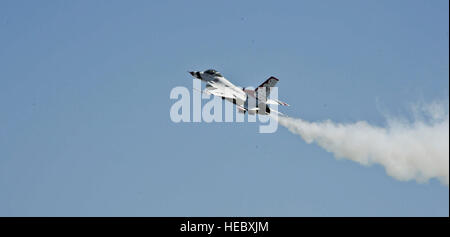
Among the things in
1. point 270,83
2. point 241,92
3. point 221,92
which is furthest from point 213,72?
point 270,83

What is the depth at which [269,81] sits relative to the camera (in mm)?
86812

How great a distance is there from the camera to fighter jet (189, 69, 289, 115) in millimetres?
82844

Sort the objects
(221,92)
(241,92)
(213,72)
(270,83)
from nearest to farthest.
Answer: (241,92)
(221,92)
(270,83)
(213,72)

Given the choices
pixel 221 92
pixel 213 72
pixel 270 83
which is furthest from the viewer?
pixel 213 72

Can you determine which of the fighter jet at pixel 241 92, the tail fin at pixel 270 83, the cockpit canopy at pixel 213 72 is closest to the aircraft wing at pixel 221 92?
the fighter jet at pixel 241 92

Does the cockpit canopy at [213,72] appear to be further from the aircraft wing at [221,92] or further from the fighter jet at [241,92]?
the aircraft wing at [221,92]

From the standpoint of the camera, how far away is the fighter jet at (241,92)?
82.8 m

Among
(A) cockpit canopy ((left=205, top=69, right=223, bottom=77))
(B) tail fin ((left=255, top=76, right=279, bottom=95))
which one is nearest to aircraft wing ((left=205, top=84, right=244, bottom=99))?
(A) cockpit canopy ((left=205, top=69, right=223, bottom=77))

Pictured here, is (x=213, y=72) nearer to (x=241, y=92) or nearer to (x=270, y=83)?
(x=241, y=92)

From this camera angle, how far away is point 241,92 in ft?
283
